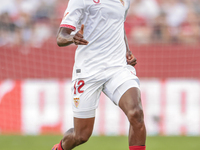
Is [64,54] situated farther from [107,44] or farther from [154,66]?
[107,44]

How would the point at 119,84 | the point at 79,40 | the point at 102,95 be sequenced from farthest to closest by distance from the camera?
the point at 102,95 → the point at 119,84 → the point at 79,40

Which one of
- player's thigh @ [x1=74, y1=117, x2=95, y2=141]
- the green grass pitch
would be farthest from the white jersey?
the green grass pitch

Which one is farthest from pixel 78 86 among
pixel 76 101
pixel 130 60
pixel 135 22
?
pixel 135 22

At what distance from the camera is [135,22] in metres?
10.7

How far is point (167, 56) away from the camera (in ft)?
33.0

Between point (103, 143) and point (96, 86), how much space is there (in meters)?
3.54

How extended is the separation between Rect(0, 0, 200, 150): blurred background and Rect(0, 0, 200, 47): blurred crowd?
2 cm

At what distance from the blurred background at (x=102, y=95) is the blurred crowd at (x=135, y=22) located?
0.08 feet

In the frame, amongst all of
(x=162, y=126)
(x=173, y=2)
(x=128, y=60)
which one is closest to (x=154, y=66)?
(x=162, y=126)

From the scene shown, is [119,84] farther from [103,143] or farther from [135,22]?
[135,22]

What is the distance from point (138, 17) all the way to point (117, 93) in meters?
6.67

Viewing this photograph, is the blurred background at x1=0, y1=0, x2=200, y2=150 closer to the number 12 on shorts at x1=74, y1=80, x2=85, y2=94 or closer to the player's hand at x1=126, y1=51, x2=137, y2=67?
the player's hand at x1=126, y1=51, x2=137, y2=67

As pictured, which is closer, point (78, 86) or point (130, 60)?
point (78, 86)

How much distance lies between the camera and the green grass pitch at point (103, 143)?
761cm
